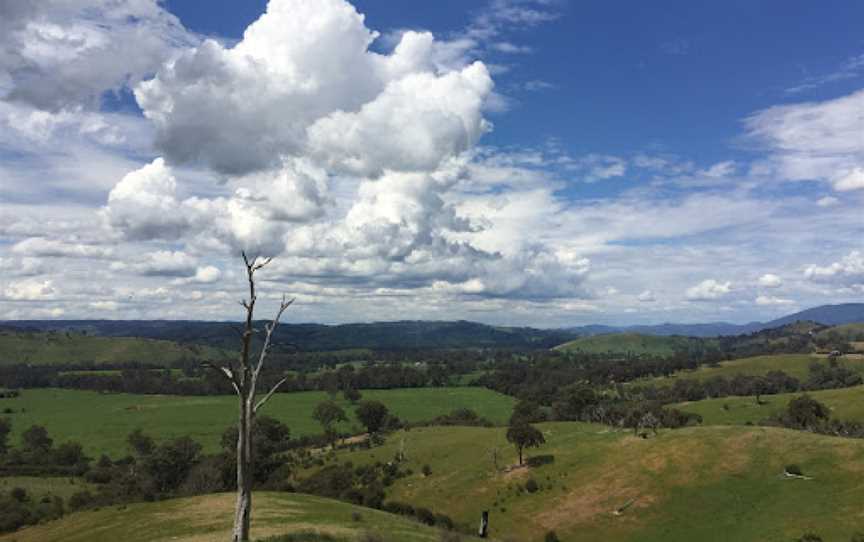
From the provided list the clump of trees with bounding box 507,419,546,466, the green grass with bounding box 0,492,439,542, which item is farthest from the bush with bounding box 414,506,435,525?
the clump of trees with bounding box 507,419,546,466

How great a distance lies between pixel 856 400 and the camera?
145 metres

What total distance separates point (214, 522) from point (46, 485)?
102m

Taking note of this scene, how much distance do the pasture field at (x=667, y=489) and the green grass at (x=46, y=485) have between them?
211 ft

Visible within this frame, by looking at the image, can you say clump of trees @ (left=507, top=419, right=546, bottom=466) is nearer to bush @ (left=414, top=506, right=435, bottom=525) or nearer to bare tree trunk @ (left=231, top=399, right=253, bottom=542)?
bush @ (left=414, top=506, right=435, bottom=525)

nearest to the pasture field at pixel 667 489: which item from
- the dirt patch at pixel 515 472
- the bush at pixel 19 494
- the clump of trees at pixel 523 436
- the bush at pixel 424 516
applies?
the dirt patch at pixel 515 472

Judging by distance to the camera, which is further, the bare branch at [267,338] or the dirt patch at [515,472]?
the dirt patch at [515,472]

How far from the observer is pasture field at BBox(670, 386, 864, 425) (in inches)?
5497

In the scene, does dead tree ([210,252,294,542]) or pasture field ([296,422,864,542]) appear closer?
dead tree ([210,252,294,542])

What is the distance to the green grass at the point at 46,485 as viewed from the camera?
377 ft

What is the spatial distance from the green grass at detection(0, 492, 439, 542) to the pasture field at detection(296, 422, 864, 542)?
32.4 metres

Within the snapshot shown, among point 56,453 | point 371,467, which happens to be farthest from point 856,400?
point 56,453

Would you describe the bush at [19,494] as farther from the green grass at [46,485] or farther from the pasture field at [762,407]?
the pasture field at [762,407]

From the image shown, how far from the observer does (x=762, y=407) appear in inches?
6585

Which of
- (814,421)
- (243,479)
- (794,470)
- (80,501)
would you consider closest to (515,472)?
(794,470)
